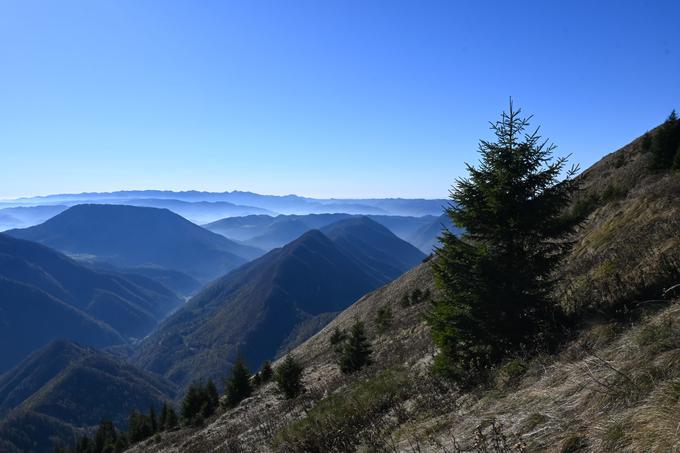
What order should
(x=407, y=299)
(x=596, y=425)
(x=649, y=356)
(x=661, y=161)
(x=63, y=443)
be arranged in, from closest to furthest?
(x=596, y=425) < (x=649, y=356) < (x=661, y=161) < (x=407, y=299) < (x=63, y=443)

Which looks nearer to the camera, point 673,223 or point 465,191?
point 465,191

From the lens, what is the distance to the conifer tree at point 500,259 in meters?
9.24

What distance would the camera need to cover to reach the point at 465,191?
33.7ft

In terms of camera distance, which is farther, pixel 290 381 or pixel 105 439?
pixel 105 439

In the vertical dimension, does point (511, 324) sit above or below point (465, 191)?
below

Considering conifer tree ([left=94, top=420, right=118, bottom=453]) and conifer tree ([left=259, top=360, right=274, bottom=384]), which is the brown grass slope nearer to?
conifer tree ([left=259, top=360, right=274, bottom=384])

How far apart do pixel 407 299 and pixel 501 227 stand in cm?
3250

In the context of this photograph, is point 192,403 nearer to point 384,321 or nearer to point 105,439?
point 384,321

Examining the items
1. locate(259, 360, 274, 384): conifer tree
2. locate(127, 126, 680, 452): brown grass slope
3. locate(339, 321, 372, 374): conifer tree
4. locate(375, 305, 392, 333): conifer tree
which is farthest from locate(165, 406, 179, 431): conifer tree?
locate(127, 126, 680, 452): brown grass slope

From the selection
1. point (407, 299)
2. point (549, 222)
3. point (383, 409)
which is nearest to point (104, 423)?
point (407, 299)

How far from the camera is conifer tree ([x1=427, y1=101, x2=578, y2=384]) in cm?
924

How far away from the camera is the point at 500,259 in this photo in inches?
382

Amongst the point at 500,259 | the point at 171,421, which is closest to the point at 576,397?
the point at 500,259

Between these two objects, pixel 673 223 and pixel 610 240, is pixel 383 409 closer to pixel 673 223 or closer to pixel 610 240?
pixel 673 223
